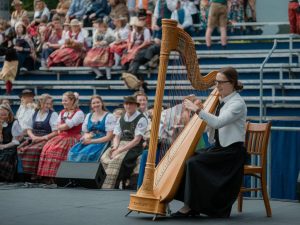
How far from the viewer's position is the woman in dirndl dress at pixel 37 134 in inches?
495

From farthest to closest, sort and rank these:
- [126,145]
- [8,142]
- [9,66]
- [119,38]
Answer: [9,66] → [119,38] → [8,142] → [126,145]

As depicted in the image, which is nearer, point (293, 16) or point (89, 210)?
point (89, 210)

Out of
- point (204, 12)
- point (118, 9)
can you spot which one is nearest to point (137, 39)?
point (204, 12)

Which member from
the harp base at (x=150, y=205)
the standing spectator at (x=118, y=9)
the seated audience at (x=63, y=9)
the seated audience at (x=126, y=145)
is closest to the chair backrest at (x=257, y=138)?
the harp base at (x=150, y=205)

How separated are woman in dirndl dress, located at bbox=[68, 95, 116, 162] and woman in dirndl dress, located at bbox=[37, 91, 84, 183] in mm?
207

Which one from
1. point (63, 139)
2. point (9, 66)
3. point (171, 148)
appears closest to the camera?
point (171, 148)

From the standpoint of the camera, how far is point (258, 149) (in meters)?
8.84

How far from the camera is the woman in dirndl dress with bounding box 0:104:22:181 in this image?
41.0ft

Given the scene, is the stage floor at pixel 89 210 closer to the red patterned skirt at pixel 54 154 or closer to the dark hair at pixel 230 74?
the red patterned skirt at pixel 54 154

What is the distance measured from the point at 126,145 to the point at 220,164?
3.62 m

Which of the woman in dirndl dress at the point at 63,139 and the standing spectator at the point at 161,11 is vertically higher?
the standing spectator at the point at 161,11

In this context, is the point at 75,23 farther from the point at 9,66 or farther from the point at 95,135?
the point at 95,135

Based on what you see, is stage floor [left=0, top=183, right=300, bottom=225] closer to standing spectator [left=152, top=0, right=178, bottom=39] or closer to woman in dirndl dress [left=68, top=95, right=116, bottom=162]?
woman in dirndl dress [left=68, top=95, right=116, bottom=162]

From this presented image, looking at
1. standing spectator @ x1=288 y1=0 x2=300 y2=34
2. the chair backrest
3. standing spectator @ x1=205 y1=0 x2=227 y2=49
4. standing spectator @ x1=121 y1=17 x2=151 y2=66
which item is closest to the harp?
the chair backrest
